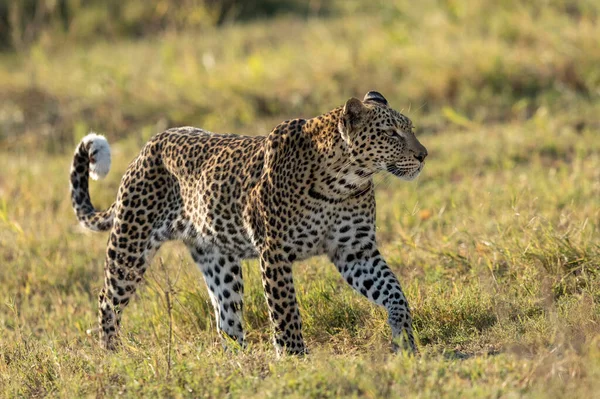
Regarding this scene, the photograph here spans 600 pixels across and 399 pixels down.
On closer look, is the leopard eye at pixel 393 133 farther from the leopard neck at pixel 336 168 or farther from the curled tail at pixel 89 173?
the curled tail at pixel 89 173

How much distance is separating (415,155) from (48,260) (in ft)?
13.4

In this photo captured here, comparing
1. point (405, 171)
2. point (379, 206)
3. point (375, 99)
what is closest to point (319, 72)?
point (379, 206)

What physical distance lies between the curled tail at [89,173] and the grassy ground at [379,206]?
1.77ft

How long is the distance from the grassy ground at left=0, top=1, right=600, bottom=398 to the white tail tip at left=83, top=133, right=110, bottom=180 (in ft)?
→ 2.50

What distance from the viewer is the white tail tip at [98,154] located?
23.0 feet

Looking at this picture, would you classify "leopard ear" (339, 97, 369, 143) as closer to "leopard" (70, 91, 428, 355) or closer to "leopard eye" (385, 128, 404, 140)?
"leopard" (70, 91, 428, 355)

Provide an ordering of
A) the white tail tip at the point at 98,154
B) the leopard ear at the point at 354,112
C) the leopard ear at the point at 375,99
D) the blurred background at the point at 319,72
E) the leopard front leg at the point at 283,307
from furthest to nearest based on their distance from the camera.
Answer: the blurred background at the point at 319,72 < the white tail tip at the point at 98,154 < the leopard ear at the point at 375,99 < the leopard front leg at the point at 283,307 < the leopard ear at the point at 354,112

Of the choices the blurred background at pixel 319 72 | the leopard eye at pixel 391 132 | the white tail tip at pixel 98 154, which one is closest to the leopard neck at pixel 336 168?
the leopard eye at pixel 391 132

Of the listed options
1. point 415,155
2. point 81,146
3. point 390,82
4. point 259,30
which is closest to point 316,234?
point 415,155

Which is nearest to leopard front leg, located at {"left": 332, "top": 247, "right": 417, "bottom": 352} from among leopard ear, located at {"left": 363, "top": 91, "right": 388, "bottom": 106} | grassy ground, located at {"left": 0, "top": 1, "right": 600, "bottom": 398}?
grassy ground, located at {"left": 0, "top": 1, "right": 600, "bottom": 398}

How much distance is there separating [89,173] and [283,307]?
6.35 feet

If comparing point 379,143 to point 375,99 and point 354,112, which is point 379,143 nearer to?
point 354,112

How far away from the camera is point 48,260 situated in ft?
29.3

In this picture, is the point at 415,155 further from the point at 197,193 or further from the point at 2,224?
the point at 2,224
